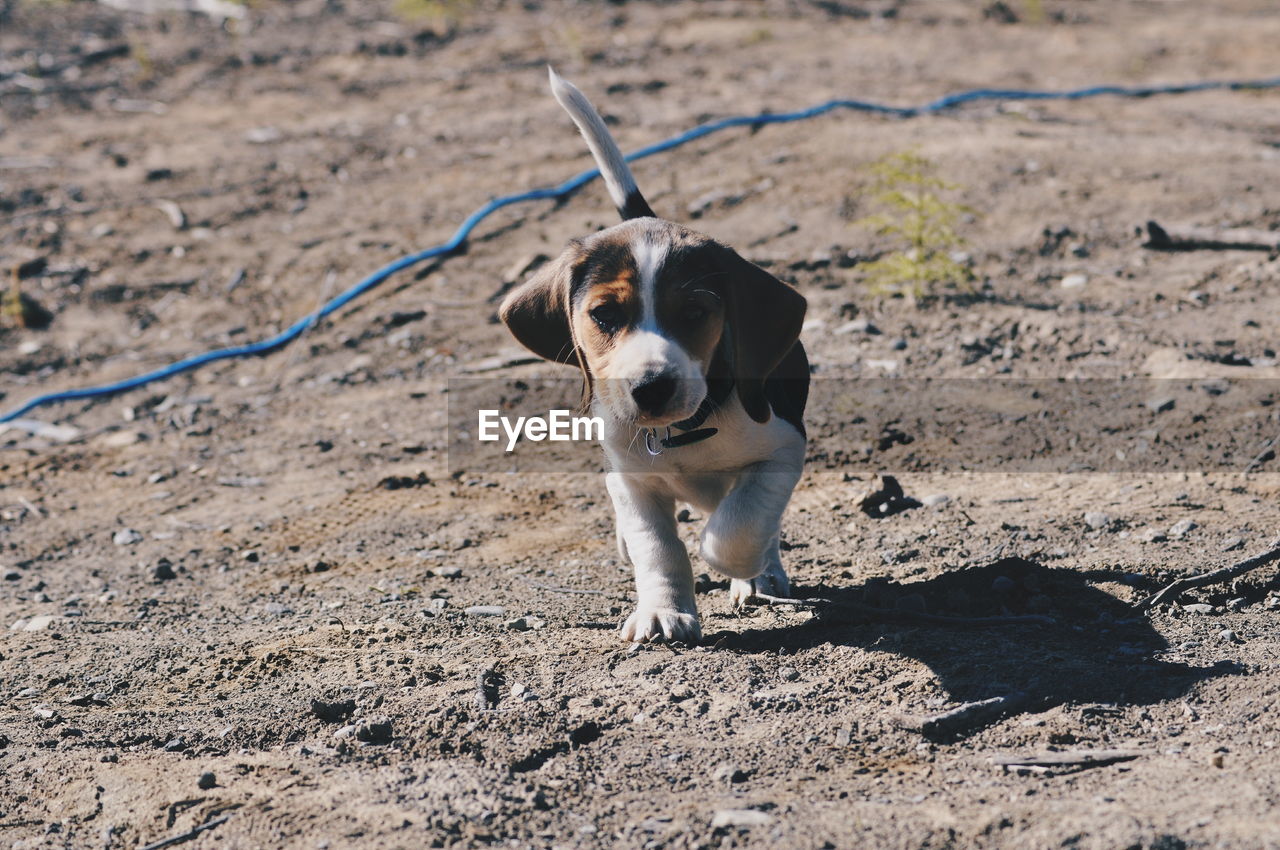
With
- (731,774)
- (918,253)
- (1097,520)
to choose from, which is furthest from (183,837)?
(918,253)

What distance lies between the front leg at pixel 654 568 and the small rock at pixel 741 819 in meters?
1.09

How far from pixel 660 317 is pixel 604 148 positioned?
107cm

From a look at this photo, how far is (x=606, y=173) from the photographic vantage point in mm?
4719

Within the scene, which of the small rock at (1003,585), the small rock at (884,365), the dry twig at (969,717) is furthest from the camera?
the small rock at (884,365)

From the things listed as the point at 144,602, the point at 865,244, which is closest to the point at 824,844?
the point at 144,602

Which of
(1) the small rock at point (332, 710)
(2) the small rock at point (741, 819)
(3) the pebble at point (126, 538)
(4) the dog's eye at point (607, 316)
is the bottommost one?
(3) the pebble at point (126, 538)

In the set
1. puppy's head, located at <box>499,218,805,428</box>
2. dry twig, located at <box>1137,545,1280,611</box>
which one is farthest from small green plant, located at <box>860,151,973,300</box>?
puppy's head, located at <box>499,218,805,428</box>

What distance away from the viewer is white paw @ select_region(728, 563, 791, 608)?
4582mm

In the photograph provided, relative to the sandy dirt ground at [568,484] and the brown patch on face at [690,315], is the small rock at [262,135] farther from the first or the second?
the brown patch on face at [690,315]

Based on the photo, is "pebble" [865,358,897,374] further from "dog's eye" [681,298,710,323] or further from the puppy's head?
"dog's eye" [681,298,710,323]

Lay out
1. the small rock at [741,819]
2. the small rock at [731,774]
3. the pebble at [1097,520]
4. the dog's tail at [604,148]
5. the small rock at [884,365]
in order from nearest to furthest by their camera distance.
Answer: the small rock at [741,819]
the small rock at [731,774]
the dog's tail at [604,148]
the pebble at [1097,520]
the small rock at [884,365]

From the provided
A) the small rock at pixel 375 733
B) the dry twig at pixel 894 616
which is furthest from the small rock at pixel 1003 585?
the small rock at pixel 375 733

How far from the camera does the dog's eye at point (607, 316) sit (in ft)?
12.6

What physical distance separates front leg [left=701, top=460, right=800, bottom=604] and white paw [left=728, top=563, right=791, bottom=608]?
29 cm
